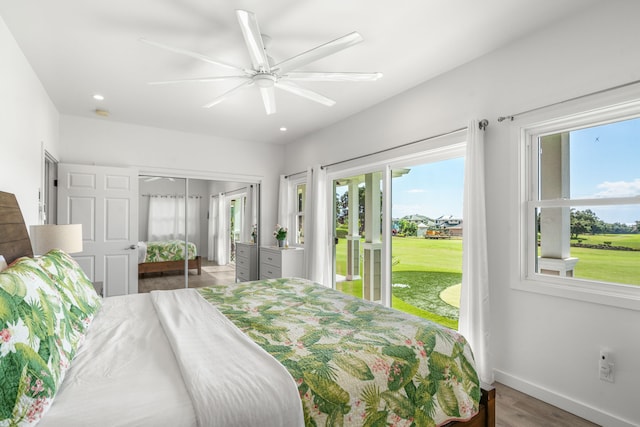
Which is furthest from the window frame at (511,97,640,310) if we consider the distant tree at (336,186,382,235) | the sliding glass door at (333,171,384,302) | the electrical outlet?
the distant tree at (336,186,382,235)

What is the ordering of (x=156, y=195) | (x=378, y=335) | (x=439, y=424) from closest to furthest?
(x=439, y=424)
(x=378, y=335)
(x=156, y=195)

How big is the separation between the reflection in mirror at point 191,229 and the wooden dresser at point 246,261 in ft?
0.23

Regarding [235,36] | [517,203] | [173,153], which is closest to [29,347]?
[235,36]

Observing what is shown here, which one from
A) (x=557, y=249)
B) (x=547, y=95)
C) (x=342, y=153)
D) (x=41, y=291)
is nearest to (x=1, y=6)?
(x=41, y=291)

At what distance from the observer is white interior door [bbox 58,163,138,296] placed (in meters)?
4.02

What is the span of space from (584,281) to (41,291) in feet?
9.83

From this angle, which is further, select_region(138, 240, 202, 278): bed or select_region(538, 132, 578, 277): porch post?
select_region(138, 240, 202, 278): bed

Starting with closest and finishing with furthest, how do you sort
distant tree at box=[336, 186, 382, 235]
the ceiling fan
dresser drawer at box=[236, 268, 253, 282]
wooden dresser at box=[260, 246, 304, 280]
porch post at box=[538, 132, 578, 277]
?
1. the ceiling fan
2. porch post at box=[538, 132, 578, 277]
3. distant tree at box=[336, 186, 382, 235]
4. wooden dresser at box=[260, 246, 304, 280]
5. dresser drawer at box=[236, 268, 253, 282]

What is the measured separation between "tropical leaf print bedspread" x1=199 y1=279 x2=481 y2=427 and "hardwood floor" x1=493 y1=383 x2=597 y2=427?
81 cm

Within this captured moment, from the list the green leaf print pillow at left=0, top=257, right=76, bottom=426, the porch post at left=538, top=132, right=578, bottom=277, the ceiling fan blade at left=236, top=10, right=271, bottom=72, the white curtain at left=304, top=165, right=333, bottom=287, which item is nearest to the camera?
the green leaf print pillow at left=0, top=257, right=76, bottom=426

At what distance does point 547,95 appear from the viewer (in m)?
2.28

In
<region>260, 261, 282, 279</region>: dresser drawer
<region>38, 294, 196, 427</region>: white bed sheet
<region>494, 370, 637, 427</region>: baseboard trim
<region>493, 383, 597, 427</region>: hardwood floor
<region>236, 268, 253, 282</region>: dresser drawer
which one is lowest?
<region>493, 383, 597, 427</region>: hardwood floor

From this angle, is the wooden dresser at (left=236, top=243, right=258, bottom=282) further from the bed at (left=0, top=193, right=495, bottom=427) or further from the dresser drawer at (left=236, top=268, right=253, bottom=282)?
the bed at (left=0, top=193, right=495, bottom=427)

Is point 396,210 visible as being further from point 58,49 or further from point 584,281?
point 58,49
